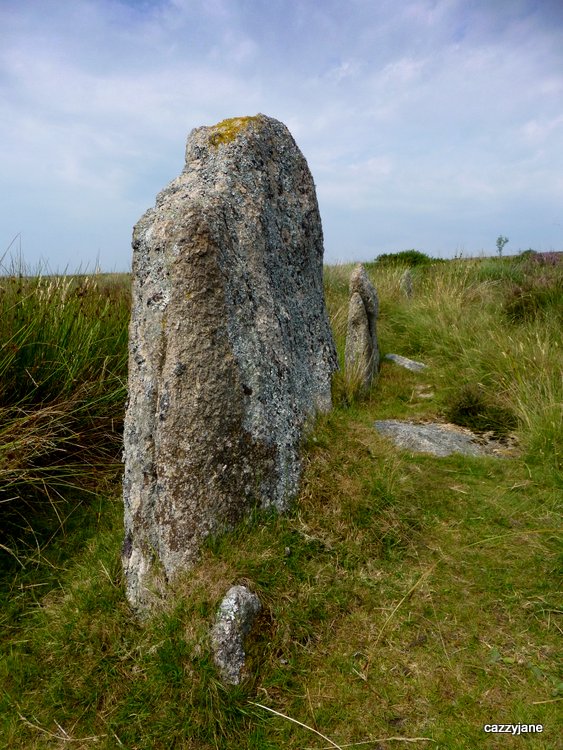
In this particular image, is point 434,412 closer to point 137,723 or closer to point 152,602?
point 152,602

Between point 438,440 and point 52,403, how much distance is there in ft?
12.0

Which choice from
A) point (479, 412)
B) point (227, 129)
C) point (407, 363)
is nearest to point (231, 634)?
point (227, 129)

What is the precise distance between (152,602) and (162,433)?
0.95m

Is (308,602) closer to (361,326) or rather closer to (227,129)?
(227,129)

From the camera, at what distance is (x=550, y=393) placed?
20.3 ft

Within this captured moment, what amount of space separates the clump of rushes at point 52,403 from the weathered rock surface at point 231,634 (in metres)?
1.87

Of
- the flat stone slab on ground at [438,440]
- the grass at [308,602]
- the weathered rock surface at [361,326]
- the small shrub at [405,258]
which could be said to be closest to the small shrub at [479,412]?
the flat stone slab on ground at [438,440]

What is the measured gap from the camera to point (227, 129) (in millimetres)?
4789

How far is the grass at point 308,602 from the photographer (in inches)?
120

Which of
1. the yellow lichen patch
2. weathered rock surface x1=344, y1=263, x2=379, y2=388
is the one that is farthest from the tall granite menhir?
weathered rock surface x1=344, y1=263, x2=379, y2=388

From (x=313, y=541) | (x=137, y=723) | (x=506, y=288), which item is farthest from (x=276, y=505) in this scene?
(x=506, y=288)

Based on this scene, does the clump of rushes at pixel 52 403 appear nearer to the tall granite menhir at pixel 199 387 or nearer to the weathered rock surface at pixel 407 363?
the tall granite menhir at pixel 199 387

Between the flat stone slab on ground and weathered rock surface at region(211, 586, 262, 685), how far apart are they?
2.77m

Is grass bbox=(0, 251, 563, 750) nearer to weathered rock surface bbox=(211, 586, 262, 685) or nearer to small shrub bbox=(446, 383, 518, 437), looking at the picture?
weathered rock surface bbox=(211, 586, 262, 685)
